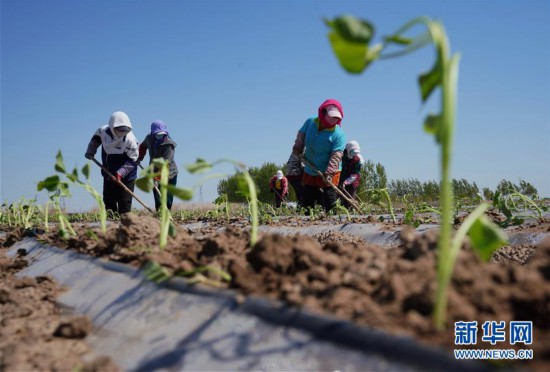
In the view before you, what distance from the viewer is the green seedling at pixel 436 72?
0.94m

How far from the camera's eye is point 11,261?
116 inches

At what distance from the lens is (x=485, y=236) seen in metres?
1.19

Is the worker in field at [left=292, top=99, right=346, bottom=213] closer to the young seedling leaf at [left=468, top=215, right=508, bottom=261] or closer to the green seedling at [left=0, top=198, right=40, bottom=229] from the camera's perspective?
the green seedling at [left=0, top=198, right=40, bottom=229]

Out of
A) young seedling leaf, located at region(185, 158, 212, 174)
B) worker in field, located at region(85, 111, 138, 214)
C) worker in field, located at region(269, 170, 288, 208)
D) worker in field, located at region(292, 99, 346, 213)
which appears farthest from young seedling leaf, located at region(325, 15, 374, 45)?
worker in field, located at region(269, 170, 288, 208)

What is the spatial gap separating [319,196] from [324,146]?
3.07ft

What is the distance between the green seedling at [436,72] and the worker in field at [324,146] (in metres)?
5.29

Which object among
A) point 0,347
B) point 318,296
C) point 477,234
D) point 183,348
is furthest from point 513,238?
point 0,347

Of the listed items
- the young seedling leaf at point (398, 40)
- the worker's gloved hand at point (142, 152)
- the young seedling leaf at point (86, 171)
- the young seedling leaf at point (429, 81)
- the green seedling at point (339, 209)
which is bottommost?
the green seedling at point (339, 209)

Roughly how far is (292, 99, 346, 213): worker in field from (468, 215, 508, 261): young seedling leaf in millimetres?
5091

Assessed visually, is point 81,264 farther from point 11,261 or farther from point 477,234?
point 477,234

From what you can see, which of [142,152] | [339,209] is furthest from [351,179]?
[142,152]

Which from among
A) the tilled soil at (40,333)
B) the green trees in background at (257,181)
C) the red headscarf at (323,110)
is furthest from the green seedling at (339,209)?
the green trees in background at (257,181)

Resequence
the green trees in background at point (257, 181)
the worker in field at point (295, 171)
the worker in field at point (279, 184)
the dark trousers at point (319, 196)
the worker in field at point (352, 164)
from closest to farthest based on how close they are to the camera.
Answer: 1. the dark trousers at point (319, 196)
2. the worker in field at point (295, 171)
3. the worker in field at point (352, 164)
4. the worker in field at point (279, 184)
5. the green trees in background at point (257, 181)

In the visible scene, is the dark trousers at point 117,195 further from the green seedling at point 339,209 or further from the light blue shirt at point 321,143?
the green seedling at point 339,209
